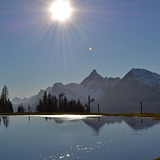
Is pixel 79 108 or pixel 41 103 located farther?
pixel 79 108

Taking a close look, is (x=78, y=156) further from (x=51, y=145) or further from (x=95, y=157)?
(x=51, y=145)

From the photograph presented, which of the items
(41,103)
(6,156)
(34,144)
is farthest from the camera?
(41,103)

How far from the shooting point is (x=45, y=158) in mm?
17266

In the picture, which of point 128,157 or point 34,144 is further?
point 34,144

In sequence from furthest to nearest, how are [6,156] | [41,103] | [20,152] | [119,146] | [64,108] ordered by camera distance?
[64,108], [41,103], [119,146], [20,152], [6,156]

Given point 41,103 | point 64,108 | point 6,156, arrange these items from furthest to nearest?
point 64,108
point 41,103
point 6,156

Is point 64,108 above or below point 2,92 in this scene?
below

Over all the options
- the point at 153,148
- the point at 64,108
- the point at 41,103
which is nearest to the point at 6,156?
the point at 153,148

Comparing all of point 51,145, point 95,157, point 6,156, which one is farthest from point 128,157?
point 6,156

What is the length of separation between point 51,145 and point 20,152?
375 cm

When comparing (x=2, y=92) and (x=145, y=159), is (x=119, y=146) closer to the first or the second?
(x=145, y=159)

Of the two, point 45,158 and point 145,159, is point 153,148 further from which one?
point 45,158

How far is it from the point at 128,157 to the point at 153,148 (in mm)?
4585

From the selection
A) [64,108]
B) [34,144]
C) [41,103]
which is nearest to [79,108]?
[64,108]
